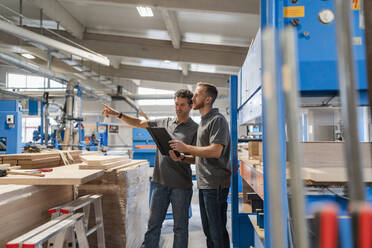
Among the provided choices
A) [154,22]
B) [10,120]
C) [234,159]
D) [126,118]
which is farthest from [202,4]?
[10,120]

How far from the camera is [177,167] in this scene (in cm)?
247

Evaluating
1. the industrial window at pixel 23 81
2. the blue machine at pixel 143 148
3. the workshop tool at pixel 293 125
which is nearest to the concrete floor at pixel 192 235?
the blue machine at pixel 143 148

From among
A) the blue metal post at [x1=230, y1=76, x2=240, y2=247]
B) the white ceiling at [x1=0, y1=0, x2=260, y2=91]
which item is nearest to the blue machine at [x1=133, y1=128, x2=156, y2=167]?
the white ceiling at [x1=0, y1=0, x2=260, y2=91]

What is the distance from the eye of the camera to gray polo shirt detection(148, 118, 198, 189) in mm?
→ 2436

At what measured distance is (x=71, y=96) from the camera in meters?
6.48

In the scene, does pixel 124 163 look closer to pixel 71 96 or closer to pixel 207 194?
pixel 207 194

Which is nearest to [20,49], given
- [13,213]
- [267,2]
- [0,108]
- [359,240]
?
[0,108]

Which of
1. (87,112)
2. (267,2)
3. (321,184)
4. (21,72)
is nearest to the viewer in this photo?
(267,2)

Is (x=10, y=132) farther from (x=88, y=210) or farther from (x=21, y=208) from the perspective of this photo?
(x=21, y=208)

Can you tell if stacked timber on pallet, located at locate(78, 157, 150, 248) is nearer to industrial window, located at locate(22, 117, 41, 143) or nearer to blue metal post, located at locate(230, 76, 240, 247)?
blue metal post, located at locate(230, 76, 240, 247)

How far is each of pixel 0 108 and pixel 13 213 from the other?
477 cm

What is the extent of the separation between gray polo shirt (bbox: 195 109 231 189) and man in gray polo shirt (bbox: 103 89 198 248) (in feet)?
0.59

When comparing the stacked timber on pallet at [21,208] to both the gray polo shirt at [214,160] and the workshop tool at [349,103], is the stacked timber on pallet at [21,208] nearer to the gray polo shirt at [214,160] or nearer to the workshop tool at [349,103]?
the gray polo shirt at [214,160]

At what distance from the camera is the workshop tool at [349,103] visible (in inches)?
15.8
